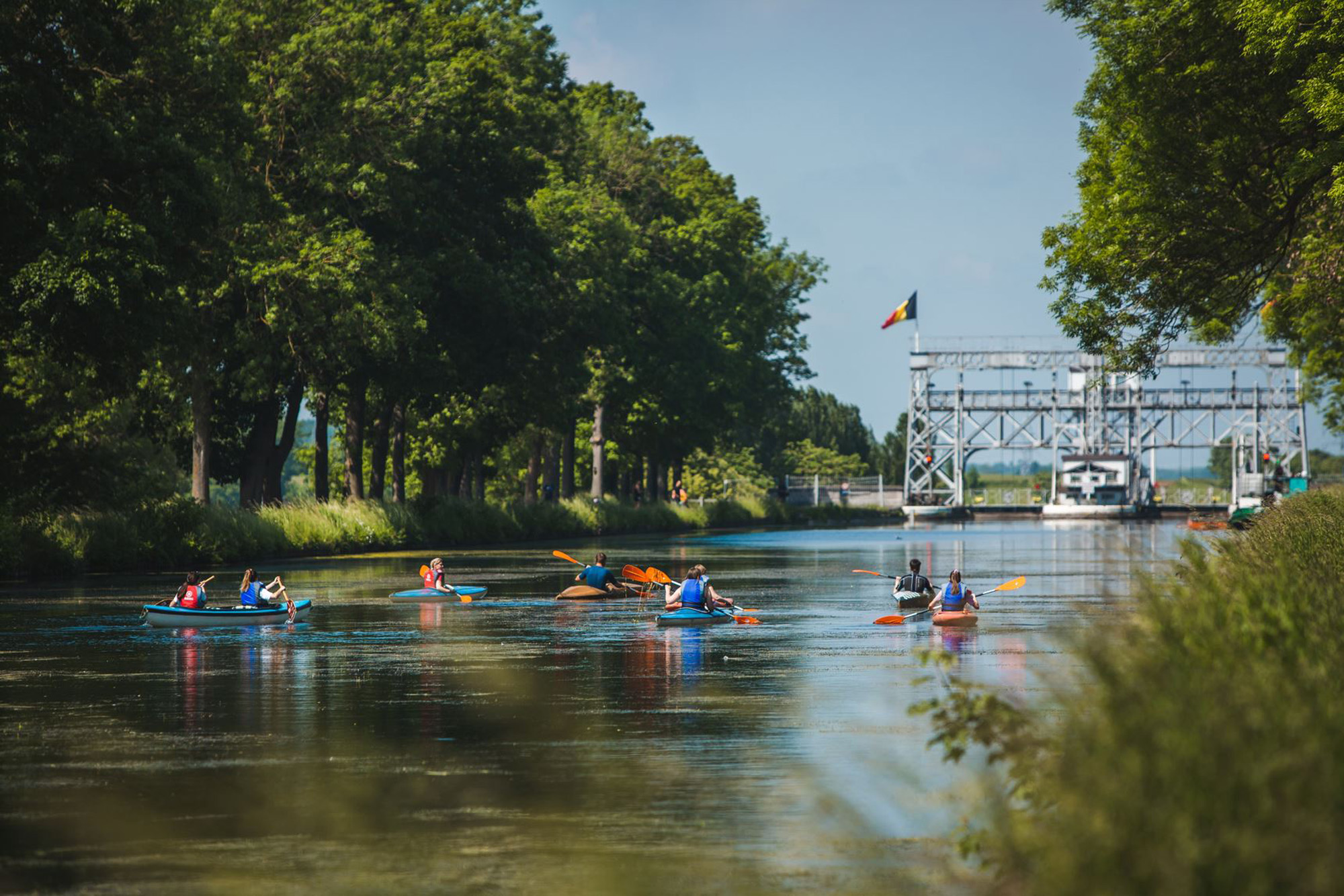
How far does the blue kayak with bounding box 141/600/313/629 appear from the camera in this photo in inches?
1084

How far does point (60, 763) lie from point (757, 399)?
286 ft

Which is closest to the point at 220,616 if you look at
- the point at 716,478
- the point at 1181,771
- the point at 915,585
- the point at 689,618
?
the point at 689,618

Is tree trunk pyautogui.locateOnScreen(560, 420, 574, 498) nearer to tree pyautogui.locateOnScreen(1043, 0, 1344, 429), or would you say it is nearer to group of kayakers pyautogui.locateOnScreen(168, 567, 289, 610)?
tree pyautogui.locateOnScreen(1043, 0, 1344, 429)

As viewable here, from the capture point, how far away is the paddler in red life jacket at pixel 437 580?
34844 mm

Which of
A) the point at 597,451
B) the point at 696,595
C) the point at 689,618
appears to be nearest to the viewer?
the point at 689,618

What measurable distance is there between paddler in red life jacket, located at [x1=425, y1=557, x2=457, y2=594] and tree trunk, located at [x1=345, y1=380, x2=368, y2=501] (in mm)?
24201

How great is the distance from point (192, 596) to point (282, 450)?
106 ft

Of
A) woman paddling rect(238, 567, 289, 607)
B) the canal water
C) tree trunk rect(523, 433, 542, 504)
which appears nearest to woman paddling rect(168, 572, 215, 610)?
the canal water

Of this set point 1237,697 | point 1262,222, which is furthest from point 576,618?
point 1237,697

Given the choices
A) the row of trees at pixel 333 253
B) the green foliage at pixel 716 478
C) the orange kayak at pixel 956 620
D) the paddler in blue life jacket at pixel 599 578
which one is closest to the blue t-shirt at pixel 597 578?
the paddler in blue life jacket at pixel 599 578

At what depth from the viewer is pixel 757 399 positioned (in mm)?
100312

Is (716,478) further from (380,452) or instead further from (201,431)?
(201,431)

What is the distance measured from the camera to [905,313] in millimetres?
138250

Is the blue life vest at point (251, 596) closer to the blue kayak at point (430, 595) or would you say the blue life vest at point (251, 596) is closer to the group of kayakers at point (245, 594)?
the group of kayakers at point (245, 594)
